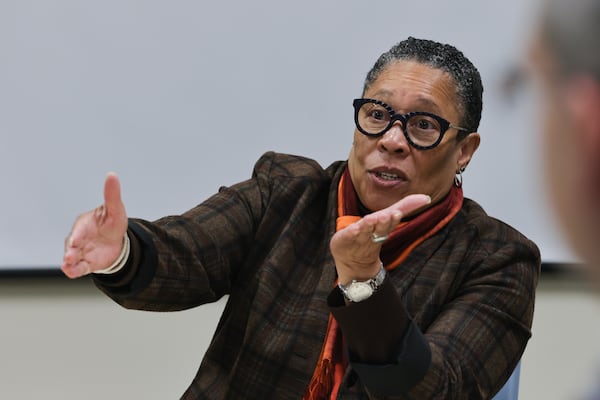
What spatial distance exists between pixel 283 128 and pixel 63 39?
0.68 m

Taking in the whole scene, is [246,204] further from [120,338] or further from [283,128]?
[120,338]

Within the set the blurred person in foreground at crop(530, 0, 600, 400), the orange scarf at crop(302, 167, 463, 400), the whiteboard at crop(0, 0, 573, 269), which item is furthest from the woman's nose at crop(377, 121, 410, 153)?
the blurred person in foreground at crop(530, 0, 600, 400)

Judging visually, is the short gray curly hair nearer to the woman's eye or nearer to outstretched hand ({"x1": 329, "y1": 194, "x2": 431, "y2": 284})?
the woman's eye

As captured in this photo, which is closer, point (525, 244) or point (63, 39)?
point (525, 244)

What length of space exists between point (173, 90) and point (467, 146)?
1062mm

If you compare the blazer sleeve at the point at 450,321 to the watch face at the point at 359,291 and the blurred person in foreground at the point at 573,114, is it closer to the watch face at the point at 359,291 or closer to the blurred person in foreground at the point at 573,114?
the watch face at the point at 359,291

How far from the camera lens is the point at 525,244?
1.61m

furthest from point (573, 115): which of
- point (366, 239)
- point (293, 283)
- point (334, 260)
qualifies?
point (293, 283)

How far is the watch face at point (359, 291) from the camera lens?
1.26 meters

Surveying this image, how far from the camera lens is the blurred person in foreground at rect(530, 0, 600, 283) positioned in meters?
0.37

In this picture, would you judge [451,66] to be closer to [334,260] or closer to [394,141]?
[394,141]

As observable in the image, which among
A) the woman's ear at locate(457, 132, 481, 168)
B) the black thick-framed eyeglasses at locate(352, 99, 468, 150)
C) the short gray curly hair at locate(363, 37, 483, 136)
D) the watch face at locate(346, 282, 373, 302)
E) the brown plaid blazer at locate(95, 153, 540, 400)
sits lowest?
the brown plaid blazer at locate(95, 153, 540, 400)

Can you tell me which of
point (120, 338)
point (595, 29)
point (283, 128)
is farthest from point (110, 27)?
point (595, 29)

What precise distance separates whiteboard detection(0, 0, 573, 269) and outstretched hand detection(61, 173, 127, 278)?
1.10m
